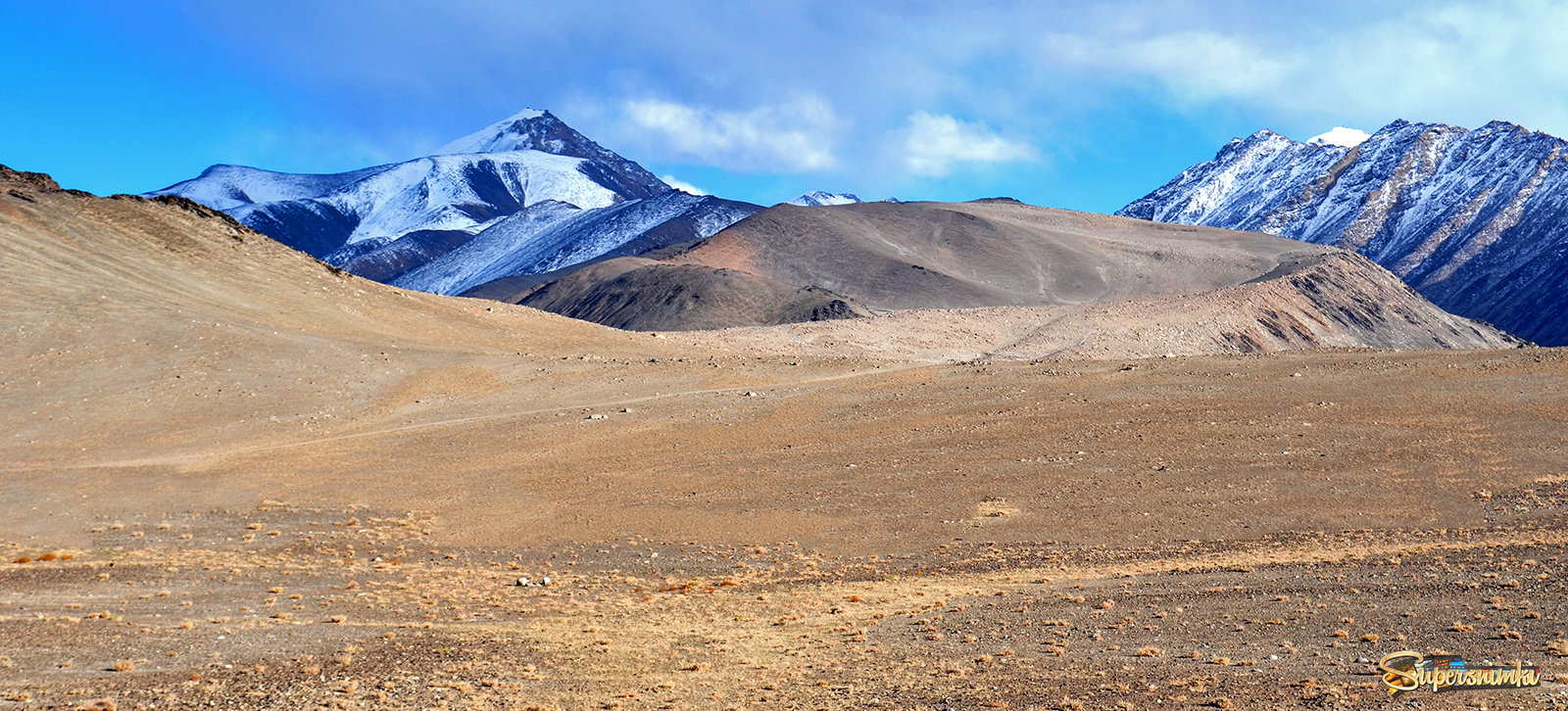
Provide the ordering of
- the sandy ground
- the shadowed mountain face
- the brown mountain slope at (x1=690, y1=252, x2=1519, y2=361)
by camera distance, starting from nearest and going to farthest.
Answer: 1. the sandy ground
2. the brown mountain slope at (x1=690, y1=252, x2=1519, y2=361)
3. the shadowed mountain face

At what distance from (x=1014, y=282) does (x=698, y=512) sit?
78.2 metres

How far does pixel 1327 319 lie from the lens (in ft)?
244

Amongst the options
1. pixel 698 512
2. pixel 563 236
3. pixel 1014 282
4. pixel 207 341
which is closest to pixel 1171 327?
pixel 1014 282

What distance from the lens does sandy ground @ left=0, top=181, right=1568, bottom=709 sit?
1105 centimetres

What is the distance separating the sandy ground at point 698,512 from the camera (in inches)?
435

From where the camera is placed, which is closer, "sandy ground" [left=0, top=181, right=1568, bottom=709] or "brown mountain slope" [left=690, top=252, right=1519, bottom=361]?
"sandy ground" [left=0, top=181, right=1568, bottom=709]

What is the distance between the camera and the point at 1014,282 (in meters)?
95.2

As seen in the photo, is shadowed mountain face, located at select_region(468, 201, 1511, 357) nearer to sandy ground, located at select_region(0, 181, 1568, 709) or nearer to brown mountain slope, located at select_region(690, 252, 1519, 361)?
brown mountain slope, located at select_region(690, 252, 1519, 361)

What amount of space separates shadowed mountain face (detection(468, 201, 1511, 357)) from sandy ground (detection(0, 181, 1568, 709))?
22.1m

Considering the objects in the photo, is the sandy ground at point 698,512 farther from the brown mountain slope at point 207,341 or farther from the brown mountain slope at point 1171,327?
the brown mountain slope at point 1171,327

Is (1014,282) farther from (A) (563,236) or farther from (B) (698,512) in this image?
(A) (563,236)

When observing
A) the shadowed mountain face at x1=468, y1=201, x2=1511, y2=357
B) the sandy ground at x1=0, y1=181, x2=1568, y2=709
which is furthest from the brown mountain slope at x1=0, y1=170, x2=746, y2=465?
the shadowed mountain face at x1=468, y1=201, x2=1511, y2=357

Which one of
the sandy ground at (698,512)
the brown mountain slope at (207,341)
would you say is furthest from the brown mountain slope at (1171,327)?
the sandy ground at (698,512)

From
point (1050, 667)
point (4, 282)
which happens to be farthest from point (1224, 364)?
point (4, 282)
